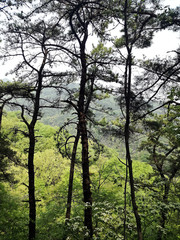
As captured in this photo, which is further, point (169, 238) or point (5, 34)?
point (169, 238)

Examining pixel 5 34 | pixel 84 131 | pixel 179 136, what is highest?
pixel 5 34

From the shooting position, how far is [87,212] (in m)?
4.03

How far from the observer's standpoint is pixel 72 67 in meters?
A: 5.88

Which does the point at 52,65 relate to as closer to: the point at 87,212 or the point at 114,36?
the point at 114,36

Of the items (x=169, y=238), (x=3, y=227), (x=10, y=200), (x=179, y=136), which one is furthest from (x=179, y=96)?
(x=169, y=238)

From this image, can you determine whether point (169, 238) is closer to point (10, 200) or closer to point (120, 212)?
point (120, 212)

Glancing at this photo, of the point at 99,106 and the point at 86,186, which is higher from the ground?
the point at 99,106

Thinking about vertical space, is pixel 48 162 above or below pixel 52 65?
below

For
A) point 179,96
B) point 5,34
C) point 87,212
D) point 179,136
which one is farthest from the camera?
point 5,34

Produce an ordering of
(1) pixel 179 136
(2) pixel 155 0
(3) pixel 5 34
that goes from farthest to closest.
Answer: (3) pixel 5 34 < (2) pixel 155 0 < (1) pixel 179 136

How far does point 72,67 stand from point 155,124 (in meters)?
4.61

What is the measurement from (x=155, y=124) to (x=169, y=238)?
17.7ft

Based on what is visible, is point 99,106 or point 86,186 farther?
point 99,106

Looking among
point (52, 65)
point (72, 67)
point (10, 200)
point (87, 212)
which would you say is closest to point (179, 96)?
point (87, 212)
